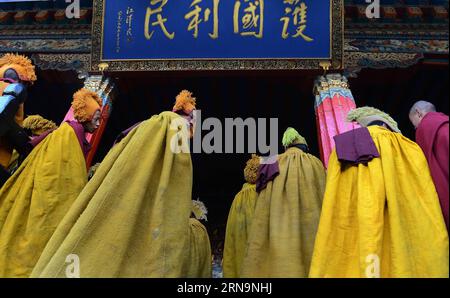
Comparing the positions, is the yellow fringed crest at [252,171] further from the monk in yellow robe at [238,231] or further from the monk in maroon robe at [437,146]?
the monk in maroon robe at [437,146]

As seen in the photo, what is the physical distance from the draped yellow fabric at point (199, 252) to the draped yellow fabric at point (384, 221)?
1.22 m

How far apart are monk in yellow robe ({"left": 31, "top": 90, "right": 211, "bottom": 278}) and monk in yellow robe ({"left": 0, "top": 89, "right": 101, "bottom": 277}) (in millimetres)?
392

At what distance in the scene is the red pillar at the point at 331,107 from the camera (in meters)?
4.67

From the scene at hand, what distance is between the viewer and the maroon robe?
2504mm

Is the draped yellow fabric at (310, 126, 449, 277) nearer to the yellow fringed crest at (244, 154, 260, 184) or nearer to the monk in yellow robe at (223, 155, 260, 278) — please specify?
the monk in yellow robe at (223, 155, 260, 278)

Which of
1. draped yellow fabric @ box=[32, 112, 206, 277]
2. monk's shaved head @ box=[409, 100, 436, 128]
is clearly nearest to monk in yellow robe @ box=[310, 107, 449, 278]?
monk's shaved head @ box=[409, 100, 436, 128]

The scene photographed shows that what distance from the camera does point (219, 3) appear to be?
5.34 m

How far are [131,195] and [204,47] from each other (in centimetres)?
304

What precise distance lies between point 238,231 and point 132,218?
189cm

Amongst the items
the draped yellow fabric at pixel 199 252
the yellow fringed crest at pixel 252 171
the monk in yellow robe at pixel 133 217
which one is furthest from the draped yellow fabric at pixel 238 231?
the monk in yellow robe at pixel 133 217

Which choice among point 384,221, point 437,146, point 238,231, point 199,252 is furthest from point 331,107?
point 384,221

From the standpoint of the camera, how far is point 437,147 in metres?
2.63

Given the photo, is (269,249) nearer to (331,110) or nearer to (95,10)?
(331,110)

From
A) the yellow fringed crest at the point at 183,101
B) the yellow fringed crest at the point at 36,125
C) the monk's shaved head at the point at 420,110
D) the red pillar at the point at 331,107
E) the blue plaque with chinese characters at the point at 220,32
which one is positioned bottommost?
the monk's shaved head at the point at 420,110
